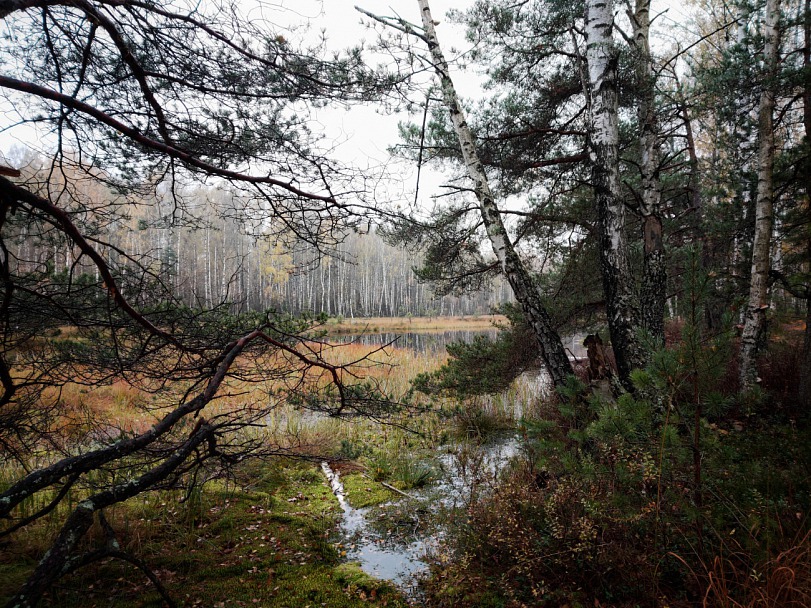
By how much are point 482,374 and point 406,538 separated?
2629 millimetres

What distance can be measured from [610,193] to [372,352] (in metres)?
3.57

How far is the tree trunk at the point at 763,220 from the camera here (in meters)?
5.31

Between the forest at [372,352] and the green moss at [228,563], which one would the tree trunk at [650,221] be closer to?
the forest at [372,352]

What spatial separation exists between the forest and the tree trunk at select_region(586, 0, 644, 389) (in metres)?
0.03

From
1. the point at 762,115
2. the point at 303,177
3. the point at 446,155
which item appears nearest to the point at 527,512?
the point at 303,177

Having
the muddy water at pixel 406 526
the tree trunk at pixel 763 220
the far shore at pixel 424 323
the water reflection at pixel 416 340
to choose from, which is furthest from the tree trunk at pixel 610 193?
the far shore at pixel 424 323

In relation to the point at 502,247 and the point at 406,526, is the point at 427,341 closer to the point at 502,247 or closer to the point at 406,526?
the point at 502,247

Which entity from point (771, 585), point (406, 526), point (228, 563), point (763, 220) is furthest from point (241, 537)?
point (763, 220)

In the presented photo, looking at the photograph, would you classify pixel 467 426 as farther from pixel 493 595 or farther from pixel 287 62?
pixel 287 62

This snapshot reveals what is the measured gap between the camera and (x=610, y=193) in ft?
14.6

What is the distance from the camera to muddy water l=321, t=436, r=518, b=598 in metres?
3.56

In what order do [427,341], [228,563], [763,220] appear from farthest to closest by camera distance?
[427,341] → [763,220] → [228,563]

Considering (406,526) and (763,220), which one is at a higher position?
(763,220)

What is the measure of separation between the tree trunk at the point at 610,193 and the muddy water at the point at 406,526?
2.05 metres
